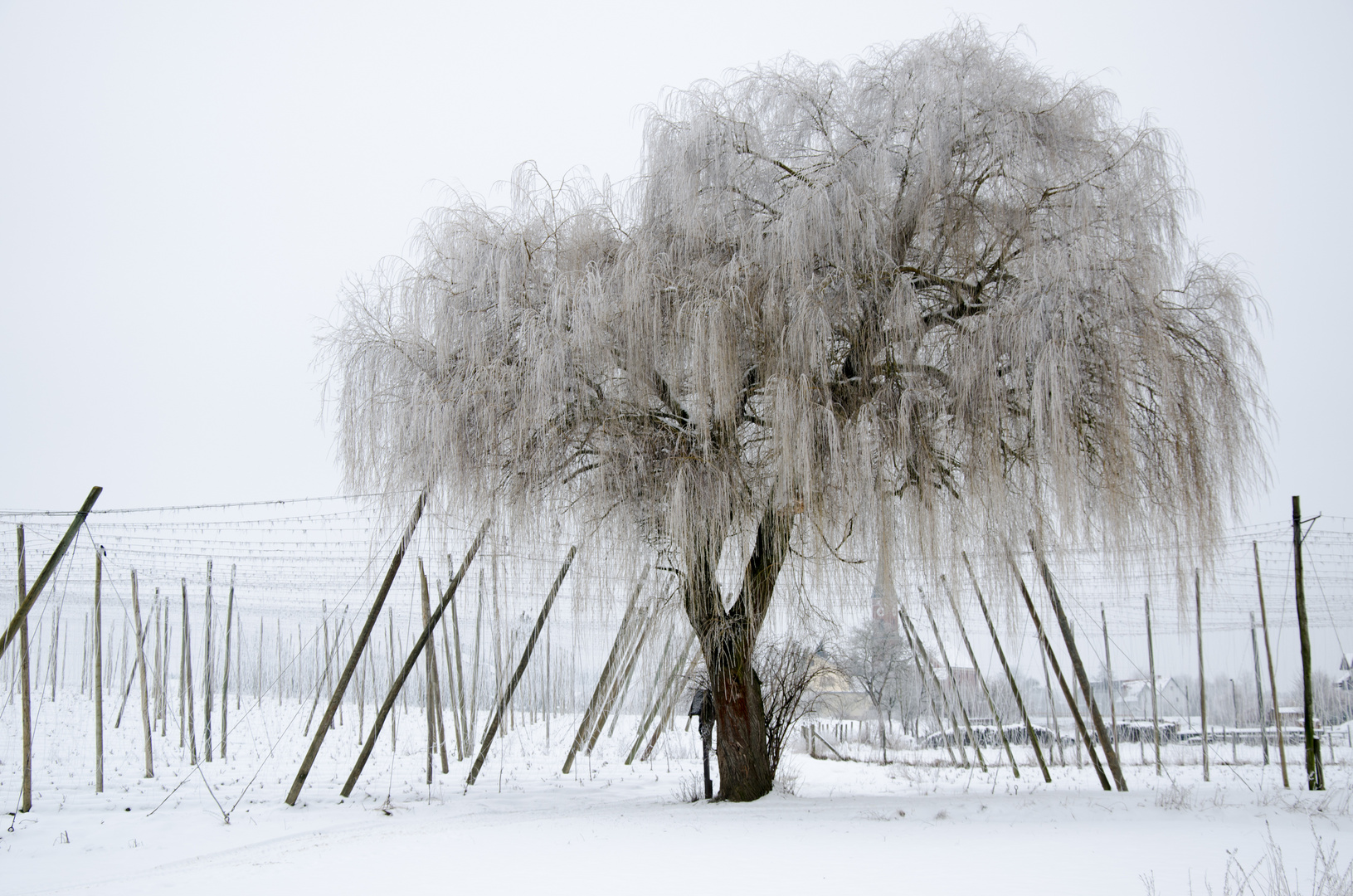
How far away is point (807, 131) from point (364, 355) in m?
4.65

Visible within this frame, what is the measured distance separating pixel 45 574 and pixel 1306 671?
12453 mm

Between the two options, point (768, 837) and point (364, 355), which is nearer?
point (768, 837)

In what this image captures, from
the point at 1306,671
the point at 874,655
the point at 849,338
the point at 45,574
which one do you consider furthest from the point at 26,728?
the point at 874,655

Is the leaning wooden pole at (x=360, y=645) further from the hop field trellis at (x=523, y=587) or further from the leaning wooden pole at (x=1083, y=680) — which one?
the leaning wooden pole at (x=1083, y=680)

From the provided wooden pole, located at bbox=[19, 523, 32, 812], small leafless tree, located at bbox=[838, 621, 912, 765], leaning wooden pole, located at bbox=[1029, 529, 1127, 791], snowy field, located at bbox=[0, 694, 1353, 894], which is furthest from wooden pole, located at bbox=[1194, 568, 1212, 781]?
wooden pole, located at bbox=[19, 523, 32, 812]

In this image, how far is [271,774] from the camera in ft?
39.5

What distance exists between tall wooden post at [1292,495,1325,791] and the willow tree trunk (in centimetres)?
574

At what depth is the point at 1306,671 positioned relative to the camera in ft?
29.8

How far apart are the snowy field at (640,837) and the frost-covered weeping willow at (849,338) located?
222 cm

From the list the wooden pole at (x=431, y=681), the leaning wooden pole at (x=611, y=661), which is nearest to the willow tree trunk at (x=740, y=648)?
the leaning wooden pole at (x=611, y=661)

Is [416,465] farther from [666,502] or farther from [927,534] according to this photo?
[927,534]

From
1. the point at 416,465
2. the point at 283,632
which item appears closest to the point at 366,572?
the point at 416,465

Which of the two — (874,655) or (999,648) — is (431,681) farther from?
(874,655)

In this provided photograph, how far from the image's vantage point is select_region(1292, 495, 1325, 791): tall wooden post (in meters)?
8.93
